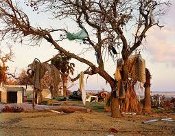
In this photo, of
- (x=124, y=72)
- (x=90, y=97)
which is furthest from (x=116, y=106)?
(x=90, y=97)

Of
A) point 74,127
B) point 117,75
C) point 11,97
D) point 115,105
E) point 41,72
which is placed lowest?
point 74,127

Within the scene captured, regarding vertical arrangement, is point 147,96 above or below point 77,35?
below

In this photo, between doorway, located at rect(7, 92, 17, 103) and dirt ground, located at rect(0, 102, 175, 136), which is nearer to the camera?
dirt ground, located at rect(0, 102, 175, 136)

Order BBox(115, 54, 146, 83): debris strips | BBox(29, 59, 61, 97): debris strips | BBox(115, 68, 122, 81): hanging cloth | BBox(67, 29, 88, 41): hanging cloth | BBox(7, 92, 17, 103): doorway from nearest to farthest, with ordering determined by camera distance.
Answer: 1. BBox(67, 29, 88, 41): hanging cloth
2. BBox(29, 59, 61, 97): debris strips
3. BBox(115, 68, 122, 81): hanging cloth
4. BBox(115, 54, 146, 83): debris strips
5. BBox(7, 92, 17, 103): doorway

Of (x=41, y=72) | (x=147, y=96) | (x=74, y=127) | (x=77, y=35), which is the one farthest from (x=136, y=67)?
(x=74, y=127)

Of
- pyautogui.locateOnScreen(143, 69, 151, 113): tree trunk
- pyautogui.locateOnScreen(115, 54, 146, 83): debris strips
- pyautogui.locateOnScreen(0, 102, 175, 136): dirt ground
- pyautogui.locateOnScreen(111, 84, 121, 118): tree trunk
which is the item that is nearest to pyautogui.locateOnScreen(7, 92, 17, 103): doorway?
pyautogui.locateOnScreen(143, 69, 151, 113): tree trunk

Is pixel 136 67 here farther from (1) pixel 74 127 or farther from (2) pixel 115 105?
(1) pixel 74 127

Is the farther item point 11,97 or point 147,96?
point 11,97

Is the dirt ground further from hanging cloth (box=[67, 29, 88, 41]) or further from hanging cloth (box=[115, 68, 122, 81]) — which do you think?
hanging cloth (box=[67, 29, 88, 41])

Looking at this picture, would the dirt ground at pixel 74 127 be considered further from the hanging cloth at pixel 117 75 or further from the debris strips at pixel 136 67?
the debris strips at pixel 136 67

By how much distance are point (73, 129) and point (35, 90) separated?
7.85 metres

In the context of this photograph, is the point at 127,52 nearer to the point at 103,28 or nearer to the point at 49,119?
the point at 103,28

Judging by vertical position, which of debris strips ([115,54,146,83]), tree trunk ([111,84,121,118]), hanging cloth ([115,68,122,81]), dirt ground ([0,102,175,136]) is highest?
debris strips ([115,54,146,83])

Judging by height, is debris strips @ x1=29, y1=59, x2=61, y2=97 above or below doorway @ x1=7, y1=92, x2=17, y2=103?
above
